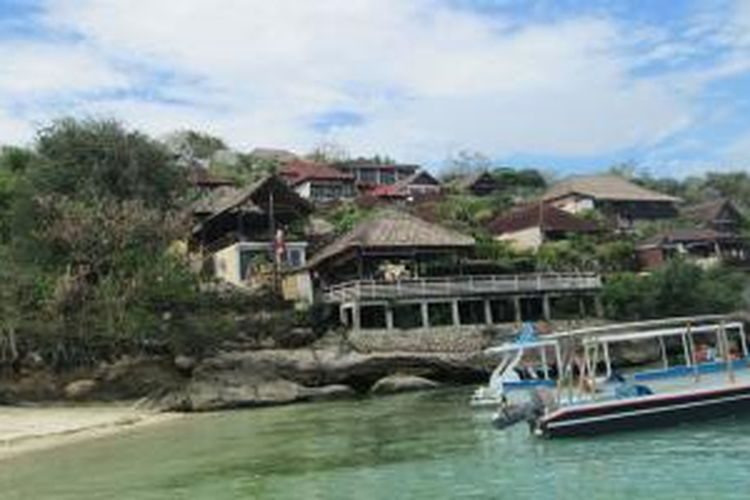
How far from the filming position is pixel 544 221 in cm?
7581

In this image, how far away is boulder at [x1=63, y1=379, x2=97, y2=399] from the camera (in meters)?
43.3

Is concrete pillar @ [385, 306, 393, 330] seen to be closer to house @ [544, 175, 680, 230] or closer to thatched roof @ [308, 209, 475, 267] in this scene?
thatched roof @ [308, 209, 475, 267]

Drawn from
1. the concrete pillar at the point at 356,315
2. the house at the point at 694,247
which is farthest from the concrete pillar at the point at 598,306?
the house at the point at 694,247

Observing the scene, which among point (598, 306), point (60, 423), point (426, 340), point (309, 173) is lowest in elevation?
point (60, 423)

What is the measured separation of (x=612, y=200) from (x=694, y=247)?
41.2 ft

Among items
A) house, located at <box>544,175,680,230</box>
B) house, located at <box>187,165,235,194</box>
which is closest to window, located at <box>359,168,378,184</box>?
house, located at <box>187,165,235,194</box>

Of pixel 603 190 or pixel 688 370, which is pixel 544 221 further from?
pixel 688 370

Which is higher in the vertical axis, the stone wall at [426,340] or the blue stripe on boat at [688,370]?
the stone wall at [426,340]

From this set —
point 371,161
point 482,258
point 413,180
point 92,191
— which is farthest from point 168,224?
point 371,161

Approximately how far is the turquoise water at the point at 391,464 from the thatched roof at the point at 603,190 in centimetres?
6012

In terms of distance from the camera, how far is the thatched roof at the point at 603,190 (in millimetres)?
91125

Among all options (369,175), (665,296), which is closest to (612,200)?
(369,175)

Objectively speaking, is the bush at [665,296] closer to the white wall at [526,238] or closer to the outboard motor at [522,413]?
the white wall at [526,238]

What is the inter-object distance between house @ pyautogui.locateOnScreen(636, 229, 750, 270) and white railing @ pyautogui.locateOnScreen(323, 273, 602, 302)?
60.0 feet
